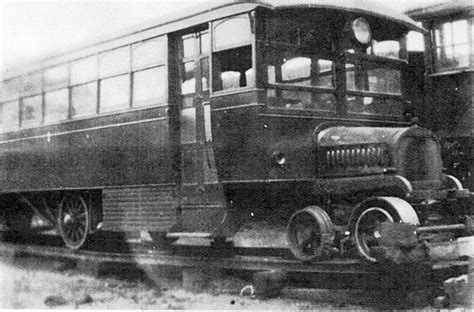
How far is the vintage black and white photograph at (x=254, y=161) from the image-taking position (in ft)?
21.7

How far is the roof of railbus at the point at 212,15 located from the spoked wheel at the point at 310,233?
214cm

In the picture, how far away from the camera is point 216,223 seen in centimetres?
767

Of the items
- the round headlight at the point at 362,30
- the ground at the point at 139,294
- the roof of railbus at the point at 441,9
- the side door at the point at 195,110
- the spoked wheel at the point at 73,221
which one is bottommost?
the ground at the point at 139,294

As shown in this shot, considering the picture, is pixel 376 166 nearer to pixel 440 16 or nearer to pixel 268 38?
pixel 268 38

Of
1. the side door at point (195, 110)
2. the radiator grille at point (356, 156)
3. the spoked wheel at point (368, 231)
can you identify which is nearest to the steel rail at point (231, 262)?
the spoked wheel at point (368, 231)

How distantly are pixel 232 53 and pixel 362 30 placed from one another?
59.3 inches

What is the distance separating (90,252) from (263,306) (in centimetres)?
365

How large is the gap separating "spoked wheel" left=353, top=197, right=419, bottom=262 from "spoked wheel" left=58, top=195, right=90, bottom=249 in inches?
183

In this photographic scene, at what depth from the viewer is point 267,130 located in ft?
23.0

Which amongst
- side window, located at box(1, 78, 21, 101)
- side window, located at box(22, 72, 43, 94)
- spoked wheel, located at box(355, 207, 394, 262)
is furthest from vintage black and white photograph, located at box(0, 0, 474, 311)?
side window, located at box(1, 78, 21, 101)

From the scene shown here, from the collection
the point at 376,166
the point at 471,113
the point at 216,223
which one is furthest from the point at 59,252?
the point at 471,113

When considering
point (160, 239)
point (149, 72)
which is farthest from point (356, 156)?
point (160, 239)

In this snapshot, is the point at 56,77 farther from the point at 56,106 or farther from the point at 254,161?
the point at 254,161

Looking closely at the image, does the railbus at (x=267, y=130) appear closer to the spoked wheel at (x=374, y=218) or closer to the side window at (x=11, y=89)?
the spoked wheel at (x=374, y=218)
